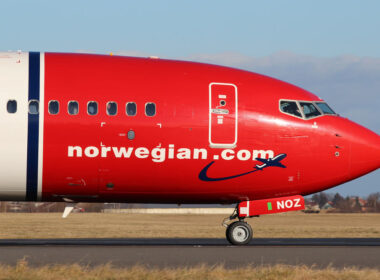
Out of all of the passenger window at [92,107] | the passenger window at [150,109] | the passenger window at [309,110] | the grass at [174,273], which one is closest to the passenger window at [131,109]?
the passenger window at [150,109]

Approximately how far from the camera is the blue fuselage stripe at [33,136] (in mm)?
23578

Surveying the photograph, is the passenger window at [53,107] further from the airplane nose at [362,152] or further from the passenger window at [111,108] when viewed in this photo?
the airplane nose at [362,152]

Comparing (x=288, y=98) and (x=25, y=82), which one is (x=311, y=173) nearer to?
(x=288, y=98)

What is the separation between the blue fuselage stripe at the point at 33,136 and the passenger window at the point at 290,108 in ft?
25.3

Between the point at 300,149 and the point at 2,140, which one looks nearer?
the point at 2,140

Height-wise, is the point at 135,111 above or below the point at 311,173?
above

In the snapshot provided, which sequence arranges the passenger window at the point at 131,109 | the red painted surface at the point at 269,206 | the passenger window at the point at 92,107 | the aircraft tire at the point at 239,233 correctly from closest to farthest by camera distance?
the passenger window at the point at 92,107 < the passenger window at the point at 131,109 < the aircraft tire at the point at 239,233 < the red painted surface at the point at 269,206

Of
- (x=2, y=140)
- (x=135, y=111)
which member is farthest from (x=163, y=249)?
(x=2, y=140)

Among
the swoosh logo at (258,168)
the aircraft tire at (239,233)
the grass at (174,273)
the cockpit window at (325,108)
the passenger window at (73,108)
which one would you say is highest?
the cockpit window at (325,108)

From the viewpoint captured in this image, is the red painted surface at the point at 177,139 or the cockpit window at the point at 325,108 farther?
the cockpit window at the point at 325,108

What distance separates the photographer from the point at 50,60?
24.6 m

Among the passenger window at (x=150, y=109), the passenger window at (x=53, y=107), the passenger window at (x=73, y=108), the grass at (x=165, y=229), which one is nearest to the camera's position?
the passenger window at (x=53, y=107)

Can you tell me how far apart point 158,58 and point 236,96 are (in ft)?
Result: 9.73

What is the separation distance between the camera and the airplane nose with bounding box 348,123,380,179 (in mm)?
25578
